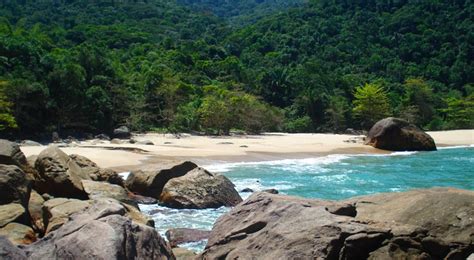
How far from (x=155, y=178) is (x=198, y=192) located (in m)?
1.75

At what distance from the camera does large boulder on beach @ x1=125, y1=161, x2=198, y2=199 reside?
14984 millimetres

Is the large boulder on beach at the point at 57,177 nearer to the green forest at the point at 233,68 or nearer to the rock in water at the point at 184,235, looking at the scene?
the rock in water at the point at 184,235

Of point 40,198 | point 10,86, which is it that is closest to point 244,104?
point 10,86

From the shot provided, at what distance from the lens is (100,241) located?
5.26 meters

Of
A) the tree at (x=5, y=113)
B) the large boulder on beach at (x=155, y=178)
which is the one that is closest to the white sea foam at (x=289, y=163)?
the large boulder on beach at (x=155, y=178)

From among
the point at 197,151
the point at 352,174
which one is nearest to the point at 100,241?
the point at 352,174

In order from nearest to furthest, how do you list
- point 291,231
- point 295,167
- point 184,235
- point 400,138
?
point 291,231 < point 184,235 < point 295,167 < point 400,138

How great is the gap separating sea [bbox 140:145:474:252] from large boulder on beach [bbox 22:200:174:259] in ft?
13.8

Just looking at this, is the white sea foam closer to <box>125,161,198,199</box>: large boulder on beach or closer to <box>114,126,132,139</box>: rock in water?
<box>125,161,198,199</box>: large boulder on beach

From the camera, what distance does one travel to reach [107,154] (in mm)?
24234

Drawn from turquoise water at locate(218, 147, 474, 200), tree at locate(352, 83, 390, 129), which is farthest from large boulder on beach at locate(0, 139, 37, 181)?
tree at locate(352, 83, 390, 129)

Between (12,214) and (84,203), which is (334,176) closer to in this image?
(84,203)

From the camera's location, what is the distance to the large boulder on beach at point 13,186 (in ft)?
31.4

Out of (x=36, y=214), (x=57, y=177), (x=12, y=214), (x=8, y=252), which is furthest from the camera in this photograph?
(x=57, y=177)
